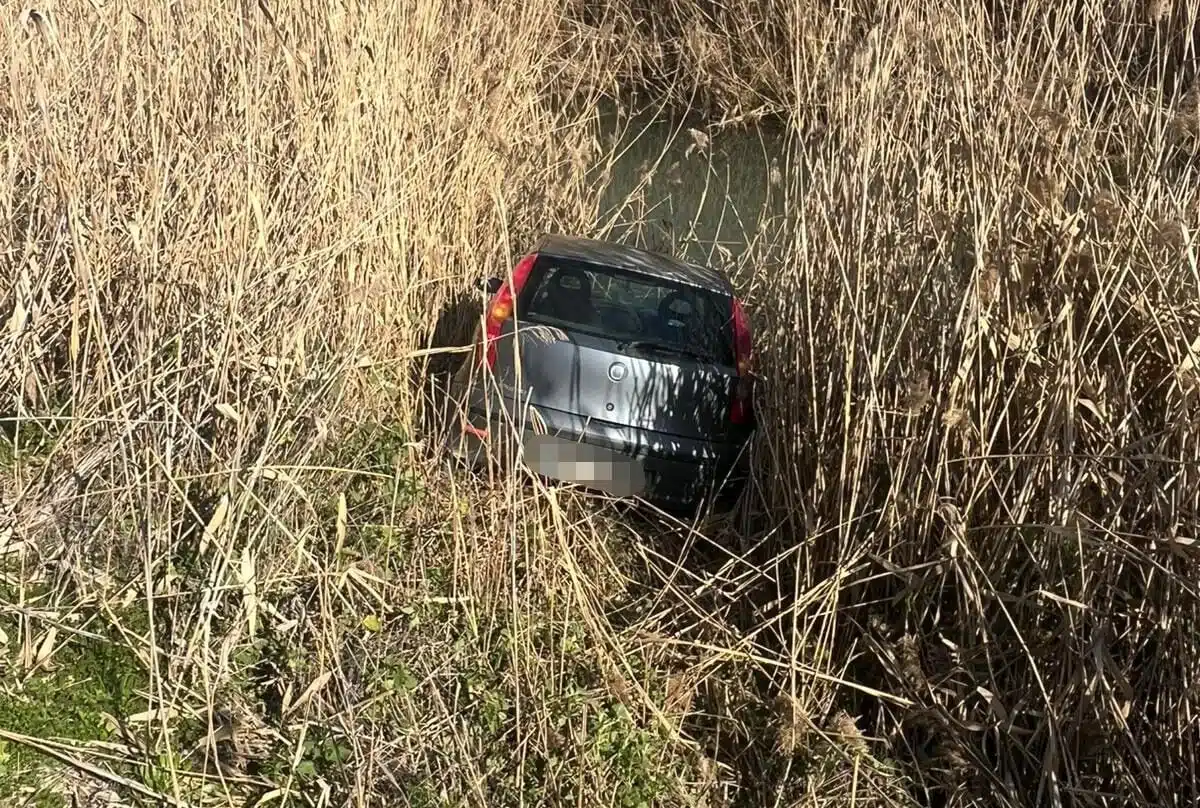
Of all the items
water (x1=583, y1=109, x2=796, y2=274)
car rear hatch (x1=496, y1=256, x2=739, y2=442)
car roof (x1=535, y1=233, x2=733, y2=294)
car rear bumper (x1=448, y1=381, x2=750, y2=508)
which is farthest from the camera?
water (x1=583, y1=109, x2=796, y2=274)

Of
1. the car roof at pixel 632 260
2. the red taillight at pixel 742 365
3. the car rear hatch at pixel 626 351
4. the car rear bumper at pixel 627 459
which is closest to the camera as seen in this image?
the car rear bumper at pixel 627 459

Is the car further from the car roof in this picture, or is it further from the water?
the water

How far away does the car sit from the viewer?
12.7ft

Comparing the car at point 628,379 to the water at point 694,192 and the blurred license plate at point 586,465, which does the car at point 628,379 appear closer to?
the blurred license plate at point 586,465

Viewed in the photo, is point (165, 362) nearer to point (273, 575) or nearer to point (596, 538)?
point (273, 575)

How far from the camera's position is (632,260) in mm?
4586

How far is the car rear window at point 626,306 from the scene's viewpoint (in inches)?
167

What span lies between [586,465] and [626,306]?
2.81 feet

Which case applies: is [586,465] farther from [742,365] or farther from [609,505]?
[742,365]

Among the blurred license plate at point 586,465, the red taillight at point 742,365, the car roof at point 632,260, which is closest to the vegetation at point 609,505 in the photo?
the blurred license plate at point 586,465

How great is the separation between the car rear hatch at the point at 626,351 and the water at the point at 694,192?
0.69m

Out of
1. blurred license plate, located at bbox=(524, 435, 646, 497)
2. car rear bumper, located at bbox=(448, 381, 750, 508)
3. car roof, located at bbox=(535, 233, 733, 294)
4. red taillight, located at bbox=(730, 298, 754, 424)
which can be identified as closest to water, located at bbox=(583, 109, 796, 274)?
car roof, located at bbox=(535, 233, 733, 294)

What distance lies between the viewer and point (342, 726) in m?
2.61

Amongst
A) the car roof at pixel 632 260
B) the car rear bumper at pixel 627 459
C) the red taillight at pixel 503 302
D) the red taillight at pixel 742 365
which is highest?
the car roof at pixel 632 260
